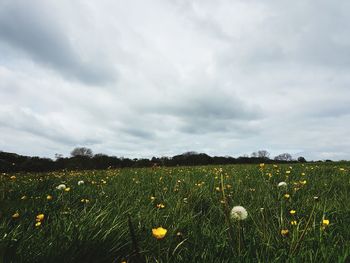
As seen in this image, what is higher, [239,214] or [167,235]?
[239,214]

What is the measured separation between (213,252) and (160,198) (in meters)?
2.10

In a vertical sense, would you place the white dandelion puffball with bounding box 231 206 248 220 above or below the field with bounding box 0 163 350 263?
above

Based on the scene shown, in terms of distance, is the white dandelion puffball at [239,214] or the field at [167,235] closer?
the field at [167,235]

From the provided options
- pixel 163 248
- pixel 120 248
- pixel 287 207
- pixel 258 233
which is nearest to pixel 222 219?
pixel 258 233

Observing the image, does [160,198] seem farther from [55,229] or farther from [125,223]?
[55,229]

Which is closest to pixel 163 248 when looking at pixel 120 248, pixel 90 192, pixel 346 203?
pixel 120 248

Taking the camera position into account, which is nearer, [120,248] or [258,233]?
[120,248]

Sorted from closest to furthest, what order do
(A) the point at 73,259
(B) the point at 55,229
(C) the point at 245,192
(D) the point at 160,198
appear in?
(A) the point at 73,259, (B) the point at 55,229, (D) the point at 160,198, (C) the point at 245,192

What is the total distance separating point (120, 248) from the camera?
239cm

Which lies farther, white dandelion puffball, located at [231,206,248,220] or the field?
white dandelion puffball, located at [231,206,248,220]

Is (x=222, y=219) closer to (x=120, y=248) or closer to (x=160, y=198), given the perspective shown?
(x=160, y=198)

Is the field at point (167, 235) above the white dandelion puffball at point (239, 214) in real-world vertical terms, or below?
below

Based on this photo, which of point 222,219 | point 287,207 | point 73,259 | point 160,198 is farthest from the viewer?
point 160,198

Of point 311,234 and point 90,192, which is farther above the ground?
point 90,192
